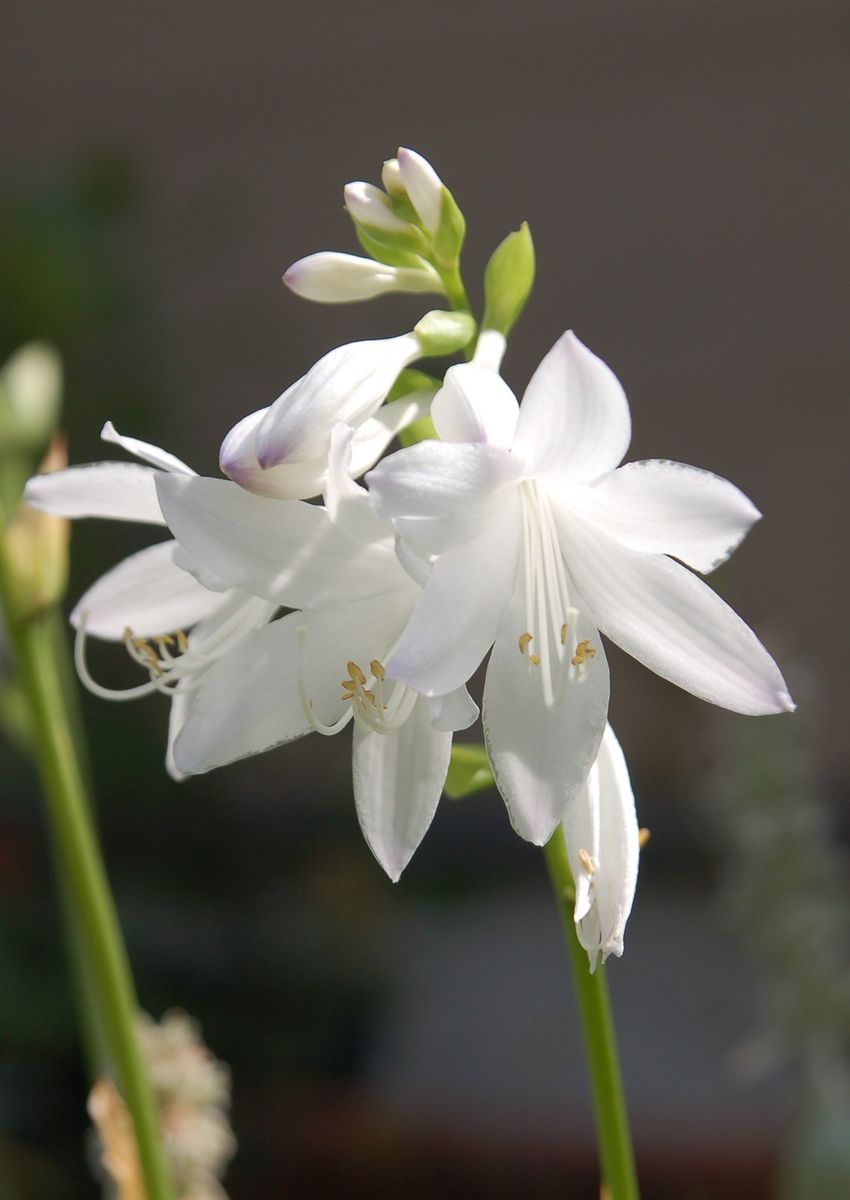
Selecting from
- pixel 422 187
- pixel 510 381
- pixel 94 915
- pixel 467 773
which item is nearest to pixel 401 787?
pixel 467 773

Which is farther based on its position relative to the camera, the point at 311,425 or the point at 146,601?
the point at 146,601

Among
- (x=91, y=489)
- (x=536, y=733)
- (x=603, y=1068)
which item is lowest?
(x=603, y=1068)

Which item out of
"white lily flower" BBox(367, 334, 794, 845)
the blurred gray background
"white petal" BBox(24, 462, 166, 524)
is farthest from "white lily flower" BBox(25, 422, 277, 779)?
the blurred gray background

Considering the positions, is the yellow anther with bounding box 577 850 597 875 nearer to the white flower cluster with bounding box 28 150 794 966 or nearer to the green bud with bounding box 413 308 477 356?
the white flower cluster with bounding box 28 150 794 966

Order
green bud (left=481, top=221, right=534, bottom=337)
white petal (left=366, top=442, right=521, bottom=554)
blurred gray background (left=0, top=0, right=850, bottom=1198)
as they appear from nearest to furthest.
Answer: white petal (left=366, top=442, right=521, bottom=554), green bud (left=481, top=221, right=534, bottom=337), blurred gray background (left=0, top=0, right=850, bottom=1198)

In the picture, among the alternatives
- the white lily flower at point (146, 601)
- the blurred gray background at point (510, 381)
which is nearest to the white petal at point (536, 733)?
the white lily flower at point (146, 601)

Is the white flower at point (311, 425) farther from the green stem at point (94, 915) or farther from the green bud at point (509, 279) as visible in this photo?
the green stem at point (94, 915)

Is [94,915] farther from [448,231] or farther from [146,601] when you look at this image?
[448,231]

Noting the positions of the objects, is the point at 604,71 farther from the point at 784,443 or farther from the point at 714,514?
the point at 714,514
